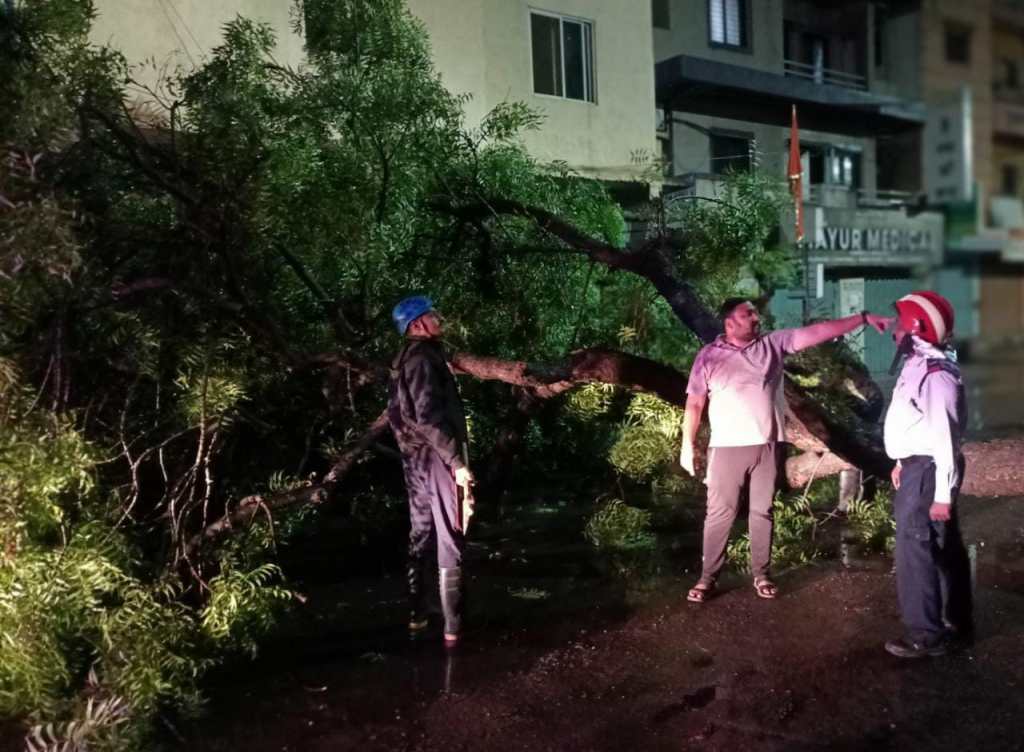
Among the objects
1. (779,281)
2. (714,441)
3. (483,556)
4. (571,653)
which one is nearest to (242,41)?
(483,556)

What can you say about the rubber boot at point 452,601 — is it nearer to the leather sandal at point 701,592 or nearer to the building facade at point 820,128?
the leather sandal at point 701,592

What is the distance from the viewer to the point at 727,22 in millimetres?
17016

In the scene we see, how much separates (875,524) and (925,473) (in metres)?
2.11

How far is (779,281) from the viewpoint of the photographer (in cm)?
1252

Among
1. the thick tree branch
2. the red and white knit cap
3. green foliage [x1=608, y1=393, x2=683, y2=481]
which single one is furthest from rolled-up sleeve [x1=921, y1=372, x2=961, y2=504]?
green foliage [x1=608, y1=393, x2=683, y2=481]

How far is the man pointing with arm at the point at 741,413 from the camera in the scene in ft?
15.1

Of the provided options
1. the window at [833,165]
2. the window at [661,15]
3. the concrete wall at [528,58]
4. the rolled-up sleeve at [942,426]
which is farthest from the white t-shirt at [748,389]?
the window at [661,15]

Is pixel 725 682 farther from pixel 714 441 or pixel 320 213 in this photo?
pixel 320 213

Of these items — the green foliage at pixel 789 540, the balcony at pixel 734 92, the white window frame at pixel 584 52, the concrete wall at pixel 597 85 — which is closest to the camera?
the green foliage at pixel 789 540

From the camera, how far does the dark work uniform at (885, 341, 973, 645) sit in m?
3.90

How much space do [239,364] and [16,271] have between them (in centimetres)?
135

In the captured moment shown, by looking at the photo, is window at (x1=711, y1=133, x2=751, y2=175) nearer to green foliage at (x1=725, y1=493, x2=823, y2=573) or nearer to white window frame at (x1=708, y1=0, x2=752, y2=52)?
white window frame at (x1=708, y1=0, x2=752, y2=52)

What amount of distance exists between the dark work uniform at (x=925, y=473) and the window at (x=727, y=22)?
47.4 ft

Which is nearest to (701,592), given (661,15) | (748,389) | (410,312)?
(748,389)
